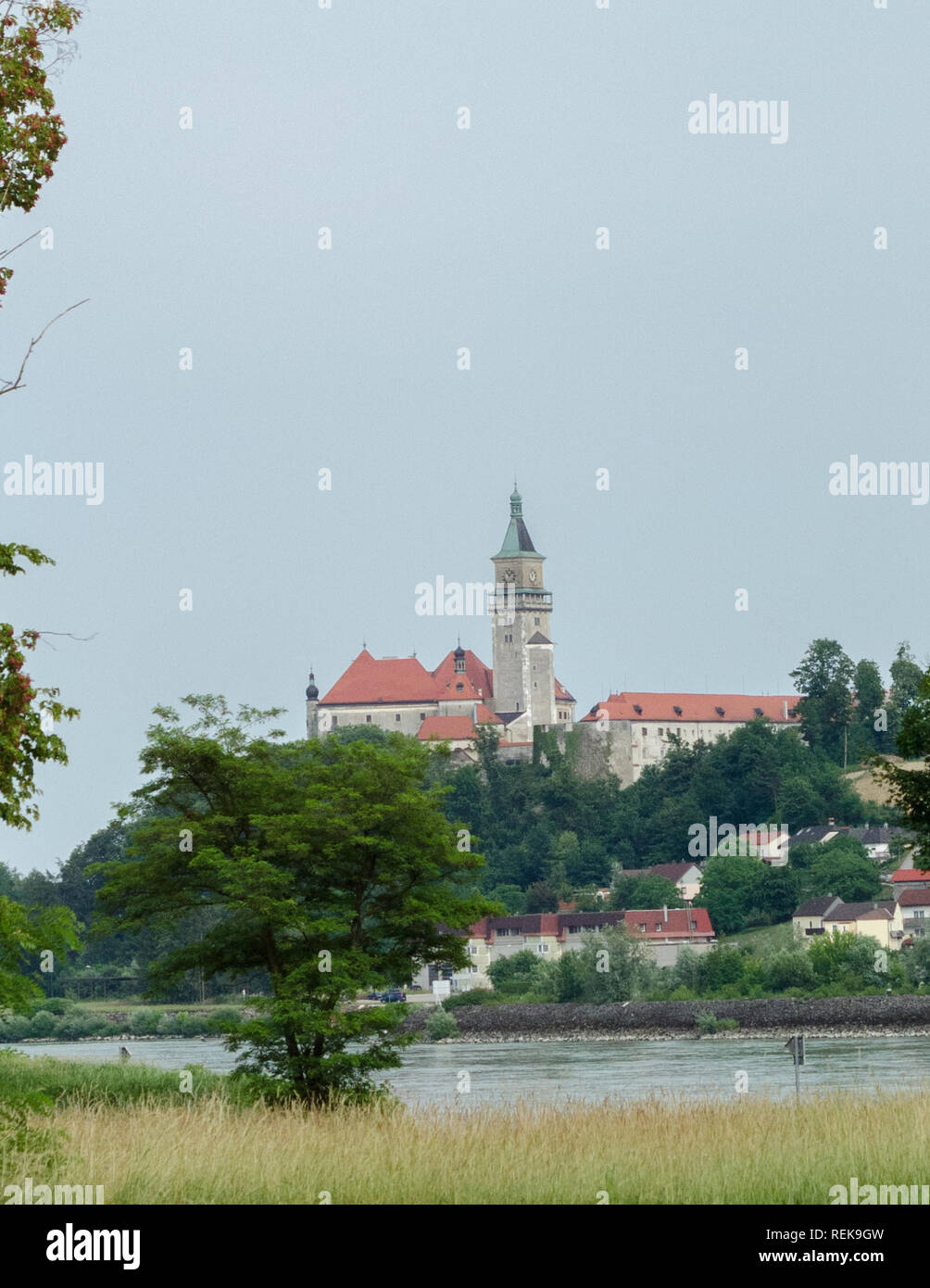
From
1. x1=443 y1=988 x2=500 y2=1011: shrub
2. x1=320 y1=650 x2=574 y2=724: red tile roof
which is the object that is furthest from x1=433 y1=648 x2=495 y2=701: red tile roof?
x1=443 y1=988 x2=500 y2=1011: shrub

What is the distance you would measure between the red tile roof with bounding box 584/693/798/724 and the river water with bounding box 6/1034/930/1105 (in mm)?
73027

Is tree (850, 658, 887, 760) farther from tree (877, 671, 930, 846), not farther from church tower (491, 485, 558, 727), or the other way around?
tree (877, 671, 930, 846)

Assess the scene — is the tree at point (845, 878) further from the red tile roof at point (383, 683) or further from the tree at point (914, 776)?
the tree at point (914, 776)

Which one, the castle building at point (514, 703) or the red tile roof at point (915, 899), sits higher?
the castle building at point (514, 703)

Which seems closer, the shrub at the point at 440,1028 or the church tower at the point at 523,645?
the shrub at the point at 440,1028

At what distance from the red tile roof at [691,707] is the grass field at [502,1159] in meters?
132

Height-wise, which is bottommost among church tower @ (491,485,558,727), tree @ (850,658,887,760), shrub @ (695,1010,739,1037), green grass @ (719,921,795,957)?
shrub @ (695,1010,739,1037)

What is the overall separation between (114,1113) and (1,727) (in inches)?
386

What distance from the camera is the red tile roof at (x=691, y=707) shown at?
490 ft

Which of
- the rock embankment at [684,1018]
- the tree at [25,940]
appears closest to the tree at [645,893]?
the rock embankment at [684,1018]

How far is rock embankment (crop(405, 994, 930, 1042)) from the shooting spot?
7231cm

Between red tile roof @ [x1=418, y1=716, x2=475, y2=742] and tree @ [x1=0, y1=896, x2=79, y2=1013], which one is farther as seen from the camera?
red tile roof @ [x1=418, y1=716, x2=475, y2=742]

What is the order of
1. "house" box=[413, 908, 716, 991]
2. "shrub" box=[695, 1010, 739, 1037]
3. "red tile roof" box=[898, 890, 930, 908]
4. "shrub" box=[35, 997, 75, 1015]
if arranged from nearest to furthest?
"shrub" box=[695, 1010, 739, 1037] → "shrub" box=[35, 997, 75, 1015] → "house" box=[413, 908, 716, 991] → "red tile roof" box=[898, 890, 930, 908]
